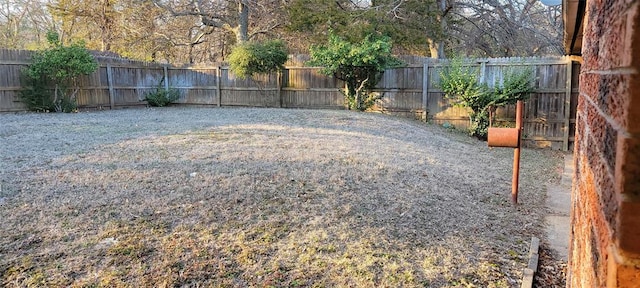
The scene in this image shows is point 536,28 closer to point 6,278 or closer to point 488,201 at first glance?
point 488,201

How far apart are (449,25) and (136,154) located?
495 inches

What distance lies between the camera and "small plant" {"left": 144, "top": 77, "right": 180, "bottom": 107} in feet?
48.5

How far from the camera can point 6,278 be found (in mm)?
2613

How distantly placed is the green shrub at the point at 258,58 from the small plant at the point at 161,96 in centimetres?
299

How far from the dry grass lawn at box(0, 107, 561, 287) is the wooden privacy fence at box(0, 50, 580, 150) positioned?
128 inches

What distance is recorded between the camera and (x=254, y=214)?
3.79m

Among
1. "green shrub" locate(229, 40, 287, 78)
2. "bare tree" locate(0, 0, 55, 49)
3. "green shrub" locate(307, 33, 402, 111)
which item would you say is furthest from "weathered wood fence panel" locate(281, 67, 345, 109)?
"bare tree" locate(0, 0, 55, 49)

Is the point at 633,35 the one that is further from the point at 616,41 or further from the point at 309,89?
the point at 309,89

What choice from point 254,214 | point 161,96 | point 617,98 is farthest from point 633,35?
point 161,96

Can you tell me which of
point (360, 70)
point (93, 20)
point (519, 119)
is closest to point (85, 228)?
point (519, 119)

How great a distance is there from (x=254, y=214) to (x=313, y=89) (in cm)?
938

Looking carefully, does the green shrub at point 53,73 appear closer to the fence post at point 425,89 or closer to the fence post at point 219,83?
the fence post at point 219,83

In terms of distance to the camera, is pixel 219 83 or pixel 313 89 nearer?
pixel 313 89

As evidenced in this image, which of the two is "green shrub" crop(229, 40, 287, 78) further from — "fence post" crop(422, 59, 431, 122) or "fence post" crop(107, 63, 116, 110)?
"fence post" crop(422, 59, 431, 122)
